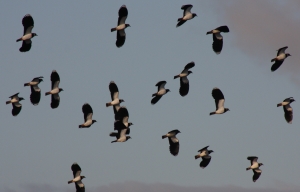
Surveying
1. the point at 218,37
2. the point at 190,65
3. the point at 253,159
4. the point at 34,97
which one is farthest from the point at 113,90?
the point at 253,159

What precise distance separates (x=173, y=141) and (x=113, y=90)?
17.8ft

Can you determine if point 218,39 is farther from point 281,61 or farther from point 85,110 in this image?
point 85,110

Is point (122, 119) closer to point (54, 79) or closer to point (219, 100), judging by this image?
point (54, 79)

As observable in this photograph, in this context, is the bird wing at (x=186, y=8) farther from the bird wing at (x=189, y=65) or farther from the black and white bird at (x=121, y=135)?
the black and white bird at (x=121, y=135)

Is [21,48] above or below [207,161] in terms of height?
above

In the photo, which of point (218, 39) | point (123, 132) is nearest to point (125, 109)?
point (123, 132)

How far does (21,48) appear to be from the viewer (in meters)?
88.3

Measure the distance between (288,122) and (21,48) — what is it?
17086 mm

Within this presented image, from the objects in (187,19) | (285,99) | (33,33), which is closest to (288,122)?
(285,99)

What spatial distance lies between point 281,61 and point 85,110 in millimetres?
12711

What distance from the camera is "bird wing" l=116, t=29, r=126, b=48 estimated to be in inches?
3438

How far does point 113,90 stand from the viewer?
89.9 meters

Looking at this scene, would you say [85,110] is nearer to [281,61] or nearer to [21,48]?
[21,48]

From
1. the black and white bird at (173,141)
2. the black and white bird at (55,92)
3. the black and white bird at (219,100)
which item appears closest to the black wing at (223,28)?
the black and white bird at (219,100)
